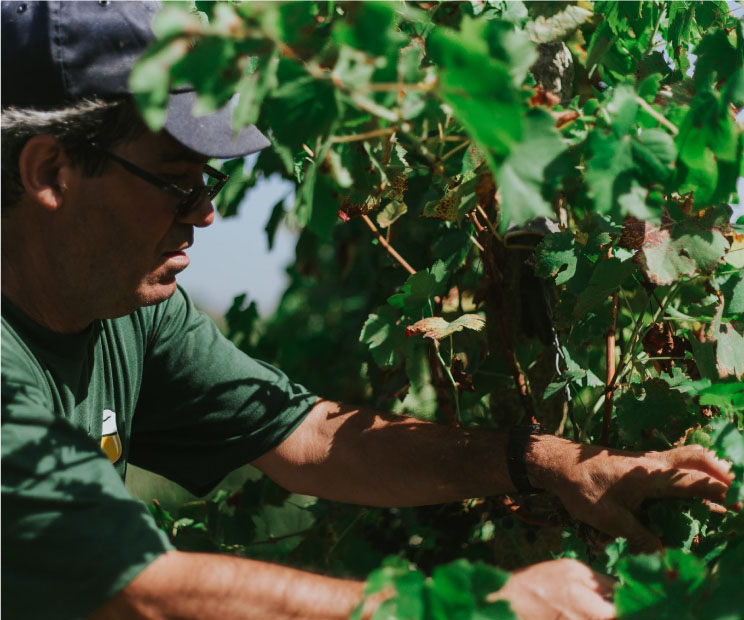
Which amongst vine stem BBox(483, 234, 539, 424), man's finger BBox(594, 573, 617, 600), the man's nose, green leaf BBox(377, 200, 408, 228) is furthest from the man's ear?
man's finger BBox(594, 573, 617, 600)

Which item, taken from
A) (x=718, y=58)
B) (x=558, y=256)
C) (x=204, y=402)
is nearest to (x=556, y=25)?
(x=718, y=58)

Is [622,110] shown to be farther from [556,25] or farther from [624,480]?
[624,480]

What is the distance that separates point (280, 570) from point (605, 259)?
2.90 ft

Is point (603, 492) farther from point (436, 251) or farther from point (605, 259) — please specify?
point (436, 251)

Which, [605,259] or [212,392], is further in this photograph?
[212,392]

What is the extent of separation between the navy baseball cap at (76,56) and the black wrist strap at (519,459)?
2.92 feet

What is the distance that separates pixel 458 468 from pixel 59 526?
99cm

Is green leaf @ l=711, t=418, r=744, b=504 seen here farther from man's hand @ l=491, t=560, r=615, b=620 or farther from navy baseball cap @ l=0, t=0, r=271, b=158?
navy baseball cap @ l=0, t=0, r=271, b=158

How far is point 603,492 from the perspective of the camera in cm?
175

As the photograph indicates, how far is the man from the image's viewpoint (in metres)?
1.44

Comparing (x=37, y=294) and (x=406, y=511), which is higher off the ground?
(x=37, y=294)

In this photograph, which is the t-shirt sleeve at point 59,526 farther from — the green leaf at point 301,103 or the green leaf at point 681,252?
the green leaf at point 681,252

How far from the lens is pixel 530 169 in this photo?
1.14m

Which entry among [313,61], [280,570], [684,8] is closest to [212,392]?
[280,570]
